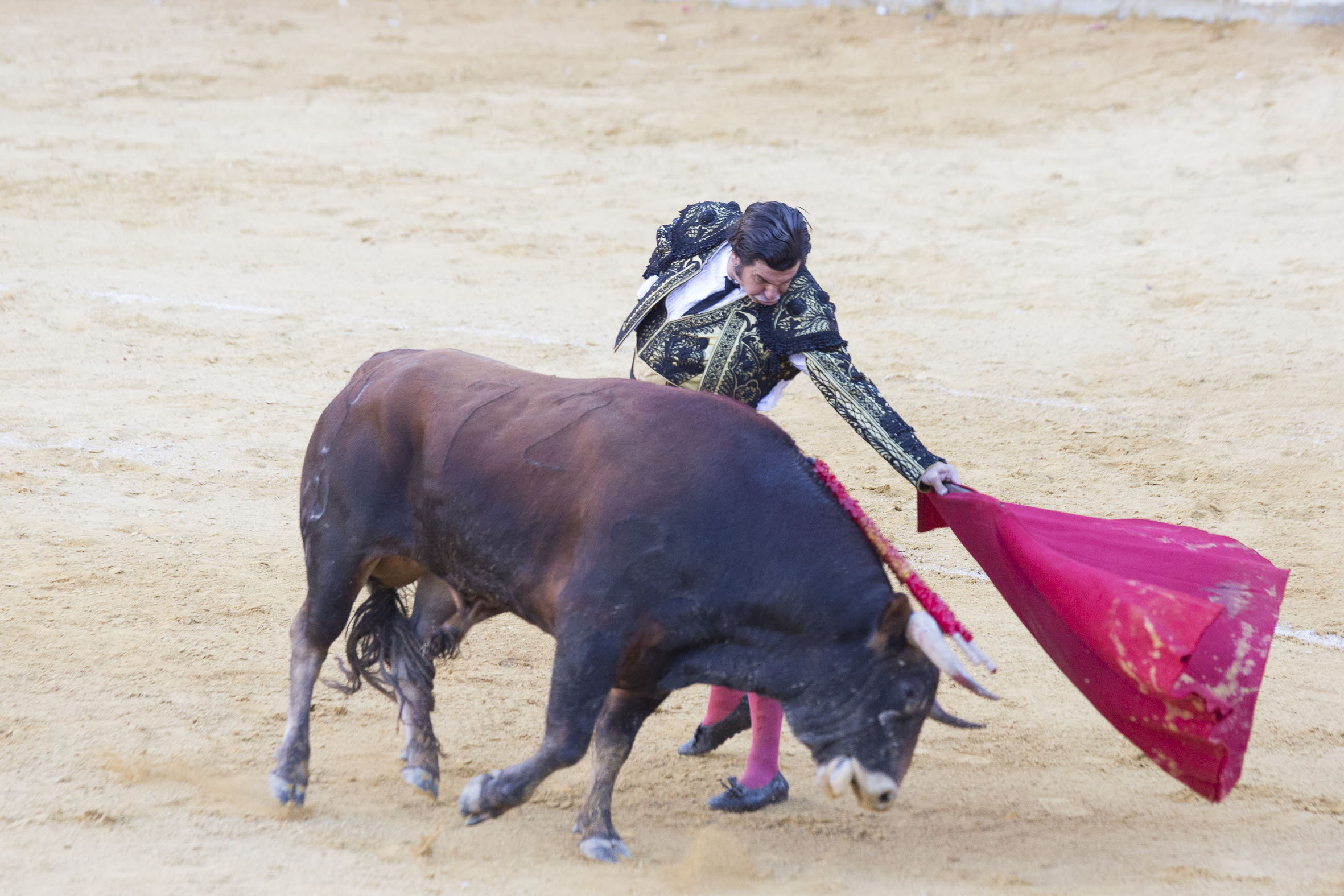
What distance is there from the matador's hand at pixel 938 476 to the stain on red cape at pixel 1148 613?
0.06 meters

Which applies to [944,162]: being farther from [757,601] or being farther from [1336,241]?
[757,601]

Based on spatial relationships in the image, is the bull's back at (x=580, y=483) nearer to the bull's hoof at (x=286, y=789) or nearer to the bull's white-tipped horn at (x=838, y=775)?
the bull's white-tipped horn at (x=838, y=775)

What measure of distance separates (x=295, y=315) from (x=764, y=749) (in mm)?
5299

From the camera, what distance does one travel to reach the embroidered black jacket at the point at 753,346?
3.68 meters

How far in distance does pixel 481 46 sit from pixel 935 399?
24.7ft

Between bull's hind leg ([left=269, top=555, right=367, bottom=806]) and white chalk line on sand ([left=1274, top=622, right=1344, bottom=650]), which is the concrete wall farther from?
bull's hind leg ([left=269, top=555, right=367, bottom=806])

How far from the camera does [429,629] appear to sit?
4.13 metres

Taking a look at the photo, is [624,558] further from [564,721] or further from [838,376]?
A: [838,376]

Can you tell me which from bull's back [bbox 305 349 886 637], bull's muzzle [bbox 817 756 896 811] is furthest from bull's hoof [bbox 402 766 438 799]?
bull's muzzle [bbox 817 756 896 811]

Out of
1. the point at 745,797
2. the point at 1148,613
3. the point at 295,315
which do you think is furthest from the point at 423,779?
the point at 295,315

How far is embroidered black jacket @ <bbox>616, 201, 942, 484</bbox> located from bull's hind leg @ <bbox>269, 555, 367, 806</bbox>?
3.30 ft

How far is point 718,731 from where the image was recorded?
13.8 ft

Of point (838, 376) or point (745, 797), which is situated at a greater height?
point (838, 376)

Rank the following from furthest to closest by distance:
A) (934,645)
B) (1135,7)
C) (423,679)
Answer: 1. (1135,7)
2. (423,679)
3. (934,645)
